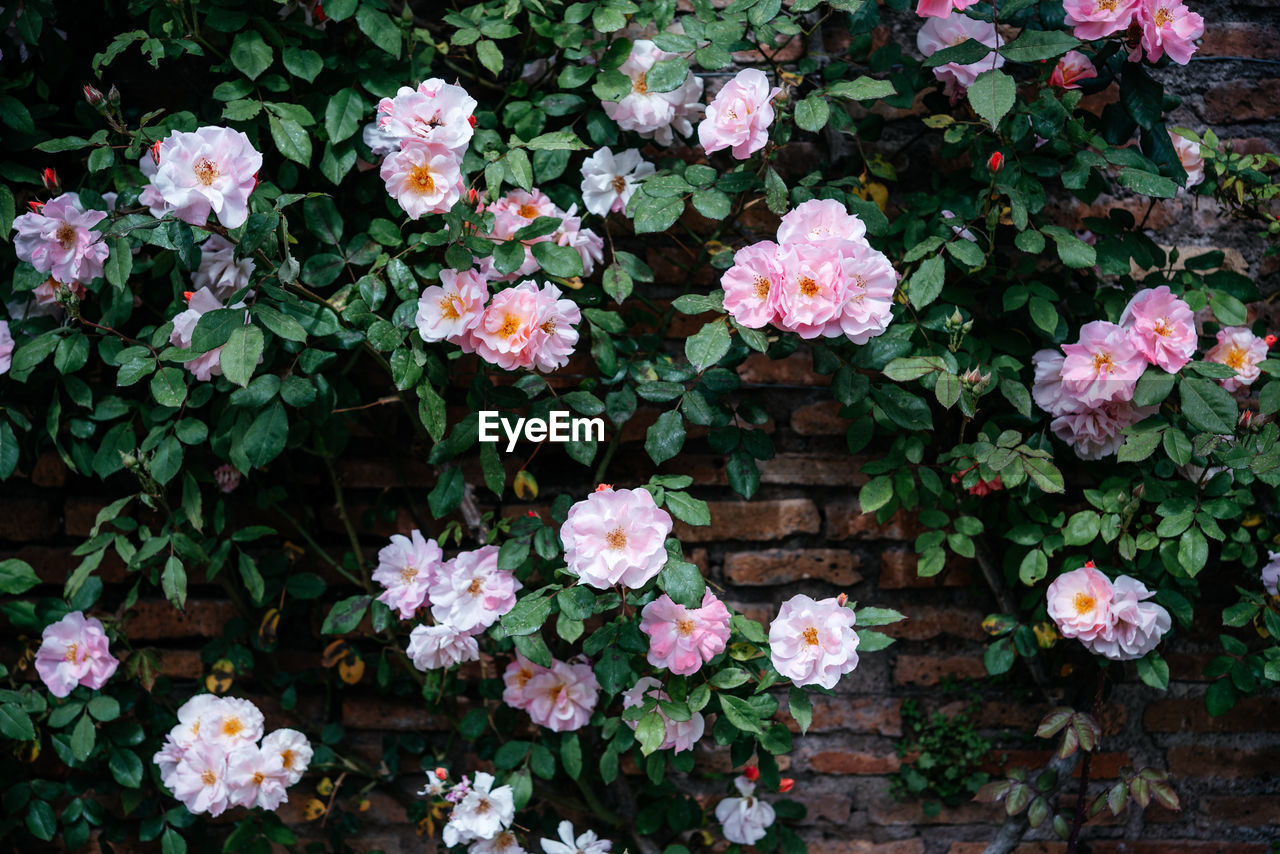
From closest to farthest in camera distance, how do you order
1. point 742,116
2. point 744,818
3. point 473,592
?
point 742,116, point 473,592, point 744,818

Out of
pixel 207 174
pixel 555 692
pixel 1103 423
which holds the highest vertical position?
pixel 207 174

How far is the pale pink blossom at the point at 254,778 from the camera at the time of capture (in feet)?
4.29

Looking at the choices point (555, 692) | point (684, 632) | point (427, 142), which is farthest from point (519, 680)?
point (427, 142)

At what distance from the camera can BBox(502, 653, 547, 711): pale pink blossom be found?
1362 mm

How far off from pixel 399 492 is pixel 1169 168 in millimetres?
1305

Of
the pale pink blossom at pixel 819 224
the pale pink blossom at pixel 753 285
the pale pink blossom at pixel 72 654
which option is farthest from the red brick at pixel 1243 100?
the pale pink blossom at pixel 72 654

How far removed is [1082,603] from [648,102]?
97 cm

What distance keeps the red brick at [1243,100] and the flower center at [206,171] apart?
1.54 meters

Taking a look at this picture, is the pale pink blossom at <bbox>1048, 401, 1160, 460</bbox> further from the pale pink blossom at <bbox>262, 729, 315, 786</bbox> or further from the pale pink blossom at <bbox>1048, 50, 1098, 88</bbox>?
the pale pink blossom at <bbox>262, 729, 315, 786</bbox>

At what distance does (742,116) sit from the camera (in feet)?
3.93

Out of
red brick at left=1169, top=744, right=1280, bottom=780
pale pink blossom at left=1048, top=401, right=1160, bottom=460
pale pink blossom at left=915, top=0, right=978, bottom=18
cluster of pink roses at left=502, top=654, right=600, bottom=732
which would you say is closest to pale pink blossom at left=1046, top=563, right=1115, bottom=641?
pale pink blossom at left=1048, top=401, right=1160, bottom=460

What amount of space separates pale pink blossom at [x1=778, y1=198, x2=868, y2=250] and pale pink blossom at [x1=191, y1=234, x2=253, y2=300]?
2.50 ft

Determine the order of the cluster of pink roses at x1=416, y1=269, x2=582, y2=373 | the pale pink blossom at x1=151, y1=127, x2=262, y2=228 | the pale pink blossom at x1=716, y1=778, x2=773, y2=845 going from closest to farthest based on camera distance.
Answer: the pale pink blossom at x1=151, y1=127, x2=262, y2=228
the cluster of pink roses at x1=416, y1=269, x2=582, y2=373
the pale pink blossom at x1=716, y1=778, x2=773, y2=845

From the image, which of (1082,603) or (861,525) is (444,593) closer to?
(861,525)
